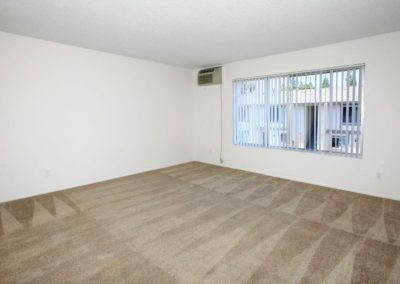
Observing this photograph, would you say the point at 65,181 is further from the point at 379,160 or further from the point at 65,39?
the point at 379,160

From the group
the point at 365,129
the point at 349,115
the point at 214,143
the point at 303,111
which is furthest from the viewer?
the point at 214,143

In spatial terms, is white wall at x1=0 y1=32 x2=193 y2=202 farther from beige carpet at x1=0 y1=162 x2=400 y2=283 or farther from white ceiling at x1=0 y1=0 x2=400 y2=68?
beige carpet at x1=0 y1=162 x2=400 y2=283

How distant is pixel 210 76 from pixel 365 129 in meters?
3.40

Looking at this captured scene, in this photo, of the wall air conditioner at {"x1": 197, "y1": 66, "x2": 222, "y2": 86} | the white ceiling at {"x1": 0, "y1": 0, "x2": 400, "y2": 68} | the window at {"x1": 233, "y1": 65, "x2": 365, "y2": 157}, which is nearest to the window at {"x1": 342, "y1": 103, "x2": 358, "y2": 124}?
the window at {"x1": 233, "y1": 65, "x2": 365, "y2": 157}

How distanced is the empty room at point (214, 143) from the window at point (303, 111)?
24 millimetres

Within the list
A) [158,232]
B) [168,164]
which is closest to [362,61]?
[158,232]

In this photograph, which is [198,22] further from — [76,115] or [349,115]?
[349,115]

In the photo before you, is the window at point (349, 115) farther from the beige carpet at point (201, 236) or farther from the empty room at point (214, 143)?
the beige carpet at point (201, 236)

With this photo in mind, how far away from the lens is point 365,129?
11.6 feet

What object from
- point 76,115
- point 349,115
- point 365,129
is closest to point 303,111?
point 349,115

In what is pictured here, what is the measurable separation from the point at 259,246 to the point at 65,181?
3480 mm

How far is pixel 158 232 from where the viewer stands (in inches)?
99.0

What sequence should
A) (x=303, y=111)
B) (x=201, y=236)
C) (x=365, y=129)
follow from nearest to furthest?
(x=201, y=236)
(x=365, y=129)
(x=303, y=111)

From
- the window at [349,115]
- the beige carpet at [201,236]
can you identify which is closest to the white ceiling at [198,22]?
the window at [349,115]
